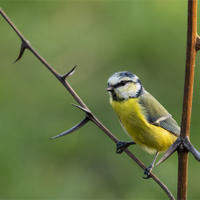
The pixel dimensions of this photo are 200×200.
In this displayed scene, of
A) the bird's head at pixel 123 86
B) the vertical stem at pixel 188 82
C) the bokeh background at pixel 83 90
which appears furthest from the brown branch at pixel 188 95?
the bokeh background at pixel 83 90

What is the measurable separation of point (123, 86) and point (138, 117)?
0.75ft

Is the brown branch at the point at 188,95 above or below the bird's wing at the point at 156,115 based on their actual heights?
above

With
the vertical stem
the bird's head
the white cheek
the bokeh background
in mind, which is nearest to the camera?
the vertical stem

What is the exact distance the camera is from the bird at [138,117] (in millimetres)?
2244

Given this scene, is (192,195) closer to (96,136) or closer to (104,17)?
(96,136)

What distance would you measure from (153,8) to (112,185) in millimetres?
2418

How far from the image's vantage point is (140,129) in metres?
2.25

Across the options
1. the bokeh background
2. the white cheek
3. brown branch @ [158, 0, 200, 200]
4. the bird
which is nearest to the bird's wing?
the bird

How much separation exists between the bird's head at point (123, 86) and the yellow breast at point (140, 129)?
5cm

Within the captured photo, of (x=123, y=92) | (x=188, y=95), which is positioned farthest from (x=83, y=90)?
(x=188, y=95)

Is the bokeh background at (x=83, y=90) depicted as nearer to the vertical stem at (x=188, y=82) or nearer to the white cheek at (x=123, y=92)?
the white cheek at (x=123, y=92)

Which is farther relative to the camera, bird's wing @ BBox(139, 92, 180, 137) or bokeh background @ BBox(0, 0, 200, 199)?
bokeh background @ BBox(0, 0, 200, 199)

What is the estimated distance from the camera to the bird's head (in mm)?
2189

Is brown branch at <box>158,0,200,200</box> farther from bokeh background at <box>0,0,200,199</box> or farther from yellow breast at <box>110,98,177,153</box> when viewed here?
bokeh background at <box>0,0,200,199</box>
